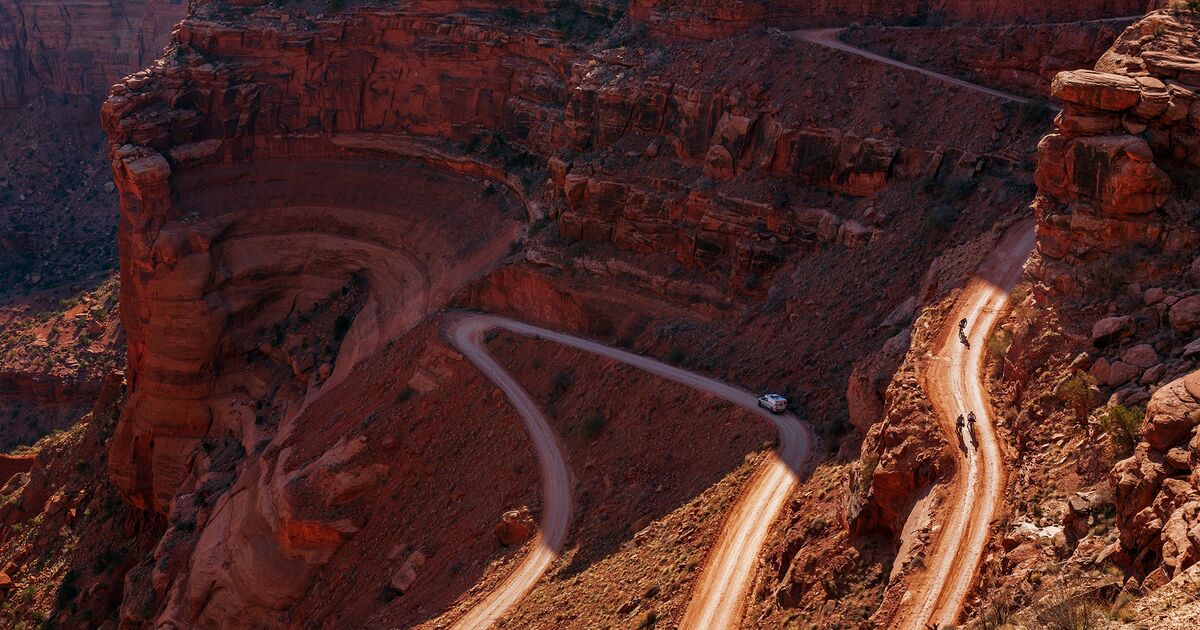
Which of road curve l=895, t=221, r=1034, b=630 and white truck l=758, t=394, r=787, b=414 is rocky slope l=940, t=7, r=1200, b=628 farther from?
white truck l=758, t=394, r=787, b=414

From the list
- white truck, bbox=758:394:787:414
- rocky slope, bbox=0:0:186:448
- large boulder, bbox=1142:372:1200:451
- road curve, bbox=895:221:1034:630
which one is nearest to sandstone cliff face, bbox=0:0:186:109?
rocky slope, bbox=0:0:186:448

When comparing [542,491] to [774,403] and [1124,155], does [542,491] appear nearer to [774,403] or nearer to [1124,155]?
[774,403]

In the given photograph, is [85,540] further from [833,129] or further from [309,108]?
[833,129]

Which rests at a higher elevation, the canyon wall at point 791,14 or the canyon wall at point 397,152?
the canyon wall at point 791,14

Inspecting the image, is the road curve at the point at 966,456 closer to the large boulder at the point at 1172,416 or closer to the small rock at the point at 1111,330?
the small rock at the point at 1111,330

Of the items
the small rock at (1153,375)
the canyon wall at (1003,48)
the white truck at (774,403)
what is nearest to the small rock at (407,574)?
the white truck at (774,403)
